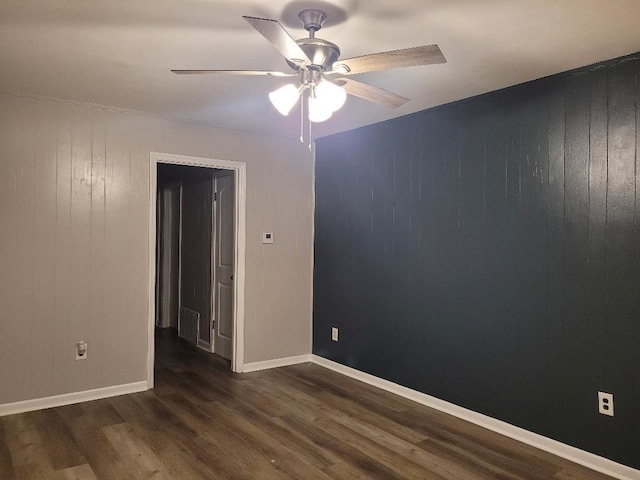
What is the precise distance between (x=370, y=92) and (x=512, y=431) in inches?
94.3

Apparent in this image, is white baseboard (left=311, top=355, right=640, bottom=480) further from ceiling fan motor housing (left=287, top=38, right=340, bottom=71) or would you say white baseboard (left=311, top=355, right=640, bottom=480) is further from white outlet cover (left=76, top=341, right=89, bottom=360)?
ceiling fan motor housing (left=287, top=38, right=340, bottom=71)

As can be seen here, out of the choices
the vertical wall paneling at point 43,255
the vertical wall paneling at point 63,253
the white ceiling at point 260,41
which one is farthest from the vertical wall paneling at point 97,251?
the white ceiling at point 260,41

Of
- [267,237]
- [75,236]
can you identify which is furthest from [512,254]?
[75,236]

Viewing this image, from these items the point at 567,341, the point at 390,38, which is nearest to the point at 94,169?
the point at 390,38

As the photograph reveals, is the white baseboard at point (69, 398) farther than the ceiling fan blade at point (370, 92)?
Yes

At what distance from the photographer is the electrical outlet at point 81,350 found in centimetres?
381

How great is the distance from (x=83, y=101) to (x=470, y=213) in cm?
304

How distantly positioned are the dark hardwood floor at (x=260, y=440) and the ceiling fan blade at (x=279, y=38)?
218 centimetres

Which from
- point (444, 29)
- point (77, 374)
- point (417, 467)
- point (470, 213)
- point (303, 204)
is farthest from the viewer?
point (303, 204)

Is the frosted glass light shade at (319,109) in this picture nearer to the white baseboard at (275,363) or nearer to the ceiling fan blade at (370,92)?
the ceiling fan blade at (370,92)

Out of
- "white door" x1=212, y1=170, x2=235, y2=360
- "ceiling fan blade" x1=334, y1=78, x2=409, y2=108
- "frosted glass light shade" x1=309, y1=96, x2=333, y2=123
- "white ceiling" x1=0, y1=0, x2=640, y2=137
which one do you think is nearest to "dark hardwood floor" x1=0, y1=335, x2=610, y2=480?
"white door" x1=212, y1=170, x2=235, y2=360

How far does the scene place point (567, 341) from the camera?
9.78ft

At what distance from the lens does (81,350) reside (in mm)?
3822

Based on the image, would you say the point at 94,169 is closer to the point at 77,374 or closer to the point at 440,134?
the point at 77,374
